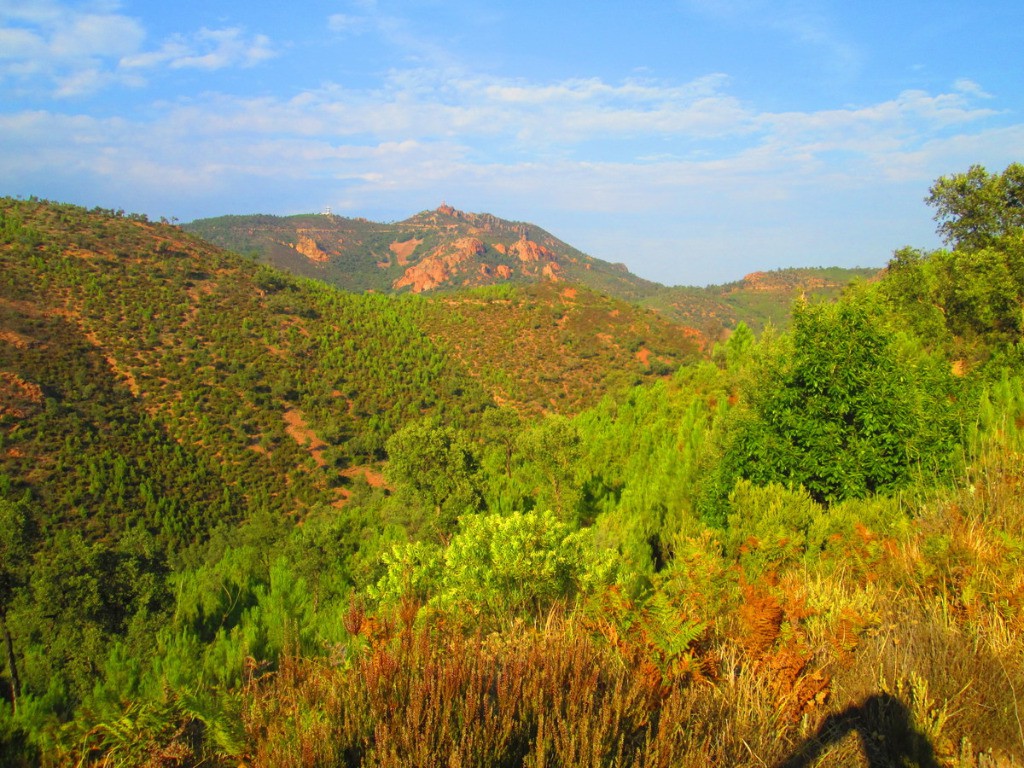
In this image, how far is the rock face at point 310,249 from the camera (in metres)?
129

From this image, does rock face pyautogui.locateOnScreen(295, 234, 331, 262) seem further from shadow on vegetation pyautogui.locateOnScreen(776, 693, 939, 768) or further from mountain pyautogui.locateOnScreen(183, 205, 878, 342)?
shadow on vegetation pyautogui.locateOnScreen(776, 693, 939, 768)

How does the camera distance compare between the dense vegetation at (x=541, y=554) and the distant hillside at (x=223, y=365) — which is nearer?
the dense vegetation at (x=541, y=554)

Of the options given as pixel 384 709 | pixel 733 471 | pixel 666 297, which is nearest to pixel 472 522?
pixel 733 471

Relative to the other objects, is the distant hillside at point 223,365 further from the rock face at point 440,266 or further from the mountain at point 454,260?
the rock face at point 440,266

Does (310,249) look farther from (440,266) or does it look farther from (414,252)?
(440,266)

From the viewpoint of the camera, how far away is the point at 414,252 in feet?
474

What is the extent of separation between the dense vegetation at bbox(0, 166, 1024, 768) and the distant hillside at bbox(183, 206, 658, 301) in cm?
8568

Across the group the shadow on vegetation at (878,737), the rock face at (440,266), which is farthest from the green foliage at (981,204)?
the rock face at (440,266)

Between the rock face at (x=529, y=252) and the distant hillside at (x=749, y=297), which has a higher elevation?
the rock face at (x=529, y=252)

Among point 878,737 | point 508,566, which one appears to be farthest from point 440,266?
point 878,737

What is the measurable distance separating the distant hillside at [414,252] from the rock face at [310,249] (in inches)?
8.8

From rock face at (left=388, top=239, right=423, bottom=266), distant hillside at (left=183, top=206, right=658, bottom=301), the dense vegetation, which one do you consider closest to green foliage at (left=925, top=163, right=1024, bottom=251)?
the dense vegetation

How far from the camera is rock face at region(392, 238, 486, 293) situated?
412ft

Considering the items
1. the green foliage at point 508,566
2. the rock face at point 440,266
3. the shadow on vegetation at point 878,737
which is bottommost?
the green foliage at point 508,566
